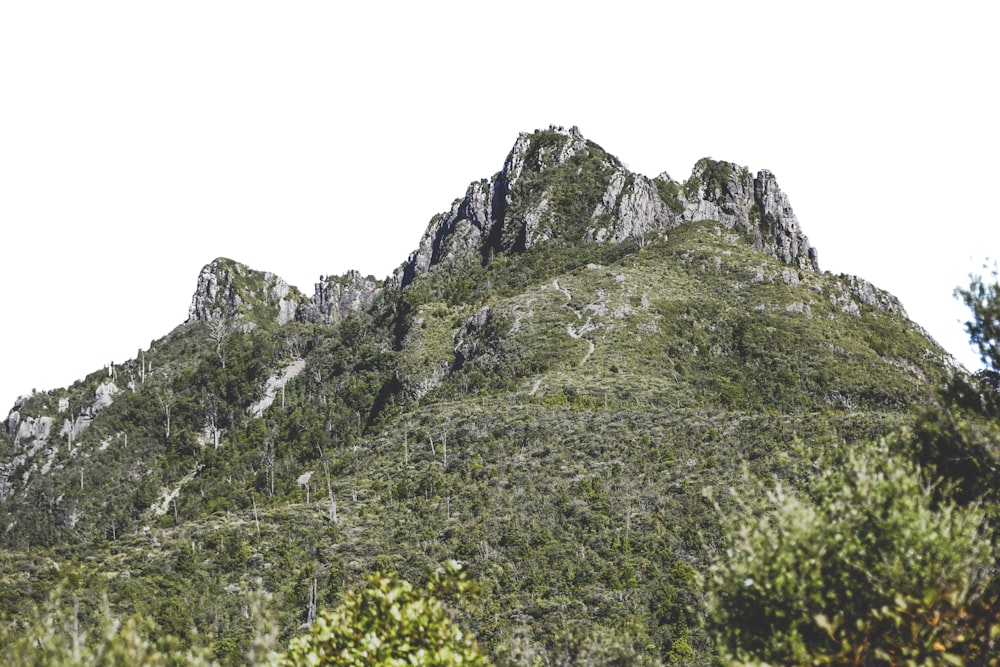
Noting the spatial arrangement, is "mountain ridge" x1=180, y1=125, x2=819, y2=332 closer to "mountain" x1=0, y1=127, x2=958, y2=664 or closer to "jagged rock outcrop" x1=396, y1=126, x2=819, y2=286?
"jagged rock outcrop" x1=396, y1=126, x2=819, y2=286

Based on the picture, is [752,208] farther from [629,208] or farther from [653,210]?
[629,208]

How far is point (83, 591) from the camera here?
57375 millimetres

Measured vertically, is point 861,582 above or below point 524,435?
below

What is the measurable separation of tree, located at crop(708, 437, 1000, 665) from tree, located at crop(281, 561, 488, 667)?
548cm


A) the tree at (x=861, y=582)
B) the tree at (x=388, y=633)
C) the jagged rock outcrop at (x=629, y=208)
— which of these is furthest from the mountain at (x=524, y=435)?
the tree at (x=861, y=582)

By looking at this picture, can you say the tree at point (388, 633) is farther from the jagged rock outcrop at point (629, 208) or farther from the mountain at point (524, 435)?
the jagged rock outcrop at point (629, 208)

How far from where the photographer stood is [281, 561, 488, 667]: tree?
1409 centimetres

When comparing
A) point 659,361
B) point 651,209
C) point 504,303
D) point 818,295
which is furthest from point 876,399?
point 651,209

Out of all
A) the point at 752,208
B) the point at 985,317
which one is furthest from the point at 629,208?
the point at 985,317

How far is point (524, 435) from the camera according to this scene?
84562mm

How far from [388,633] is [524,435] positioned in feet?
232

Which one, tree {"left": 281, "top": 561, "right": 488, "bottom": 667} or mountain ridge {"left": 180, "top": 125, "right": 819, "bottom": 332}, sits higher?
mountain ridge {"left": 180, "top": 125, "right": 819, "bottom": 332}

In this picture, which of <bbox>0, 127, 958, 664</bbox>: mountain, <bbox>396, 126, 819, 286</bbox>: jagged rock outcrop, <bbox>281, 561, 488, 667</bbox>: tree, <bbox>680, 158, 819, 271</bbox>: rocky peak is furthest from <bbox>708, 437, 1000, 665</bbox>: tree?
<bbox>680, 158, 819, 271</bbox>: rocky peak

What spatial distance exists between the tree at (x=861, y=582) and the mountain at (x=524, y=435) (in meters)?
2.01
